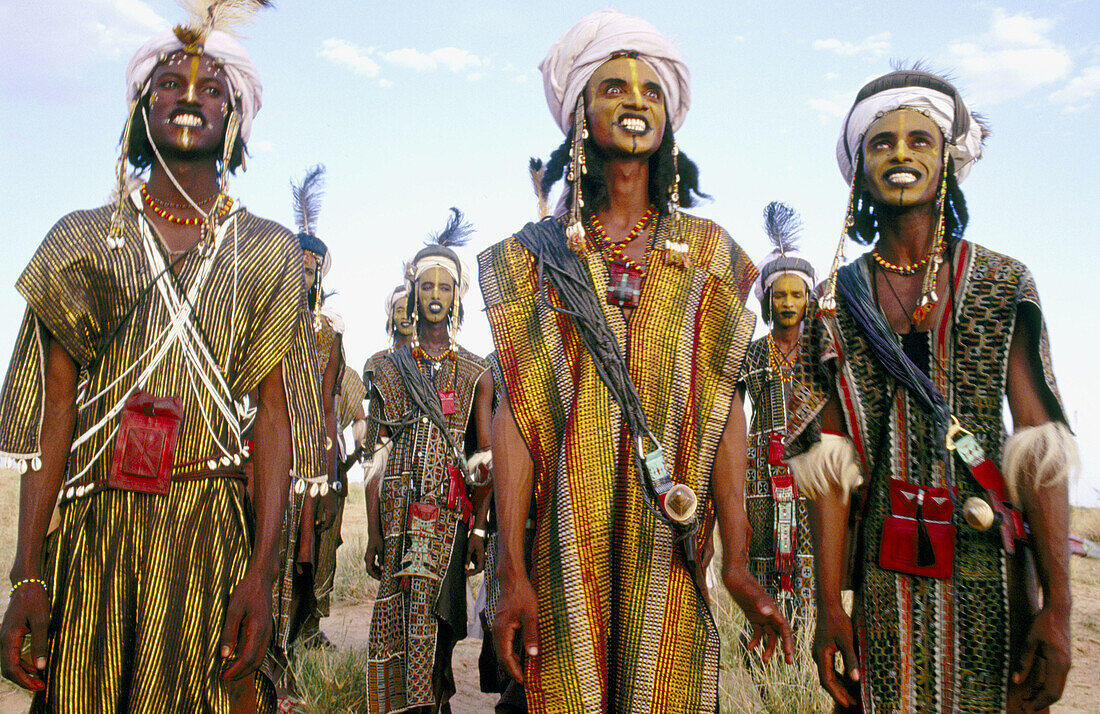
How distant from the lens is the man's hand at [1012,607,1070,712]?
261cm

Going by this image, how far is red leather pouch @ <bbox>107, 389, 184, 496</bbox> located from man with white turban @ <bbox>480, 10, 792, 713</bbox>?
1.00 m

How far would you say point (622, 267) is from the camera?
125 inches

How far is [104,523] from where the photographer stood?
2.78m

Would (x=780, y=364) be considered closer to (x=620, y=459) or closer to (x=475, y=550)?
(x=475, y=550)

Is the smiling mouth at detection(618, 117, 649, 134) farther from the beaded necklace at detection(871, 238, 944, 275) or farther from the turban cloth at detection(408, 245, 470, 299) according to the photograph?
the turban cloth at detection(408, 245, 470, 299)

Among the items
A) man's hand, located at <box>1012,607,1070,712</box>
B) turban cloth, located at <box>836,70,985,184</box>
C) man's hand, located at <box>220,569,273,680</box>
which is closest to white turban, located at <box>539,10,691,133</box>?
turban cloth, located at <box>836,70,985,184</box>

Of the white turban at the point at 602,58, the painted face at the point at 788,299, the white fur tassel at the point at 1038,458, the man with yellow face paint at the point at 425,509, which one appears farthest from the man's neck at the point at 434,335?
the white fur tassel at the point at 1038,458

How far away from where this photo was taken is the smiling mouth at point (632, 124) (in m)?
3.22

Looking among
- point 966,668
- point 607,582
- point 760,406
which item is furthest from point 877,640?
point 760,406

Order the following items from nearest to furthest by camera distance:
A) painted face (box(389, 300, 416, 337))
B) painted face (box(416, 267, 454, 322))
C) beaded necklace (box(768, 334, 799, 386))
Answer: beaded necklace (box(768, 334, 799, 386)) < painted face (box(416, 267, 454, 322)) < painted face (box(389, 300, 416, 337))

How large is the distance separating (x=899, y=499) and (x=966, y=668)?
20.6 inches

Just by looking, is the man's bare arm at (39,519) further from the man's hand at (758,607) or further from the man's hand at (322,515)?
the man's hand at (322,515)

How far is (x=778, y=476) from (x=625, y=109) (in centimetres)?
418

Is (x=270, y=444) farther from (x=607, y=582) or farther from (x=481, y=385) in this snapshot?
(x=481, y=385)
